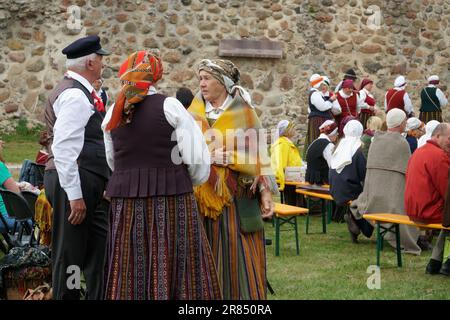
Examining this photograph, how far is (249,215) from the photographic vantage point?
5.85 metres

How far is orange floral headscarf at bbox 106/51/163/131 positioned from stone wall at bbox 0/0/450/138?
10724 millimetres

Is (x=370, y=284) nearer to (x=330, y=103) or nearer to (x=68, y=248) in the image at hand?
(x=68, y=248)

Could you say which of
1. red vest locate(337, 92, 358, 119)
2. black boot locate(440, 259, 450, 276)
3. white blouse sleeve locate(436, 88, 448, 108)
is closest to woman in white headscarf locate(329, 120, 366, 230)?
black boot locate(440, 259, 450, 276)

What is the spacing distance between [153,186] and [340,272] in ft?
10.5

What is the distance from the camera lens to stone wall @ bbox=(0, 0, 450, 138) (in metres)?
15.8

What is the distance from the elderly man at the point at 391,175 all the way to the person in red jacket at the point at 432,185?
106 cm

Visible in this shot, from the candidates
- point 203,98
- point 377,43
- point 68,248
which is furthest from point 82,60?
point 377,43

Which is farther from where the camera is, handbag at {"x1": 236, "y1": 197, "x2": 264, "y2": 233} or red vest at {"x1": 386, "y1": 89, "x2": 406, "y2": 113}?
red vest at {"x1": 386, "y1": 89, "x2": 406, "y2": 113}

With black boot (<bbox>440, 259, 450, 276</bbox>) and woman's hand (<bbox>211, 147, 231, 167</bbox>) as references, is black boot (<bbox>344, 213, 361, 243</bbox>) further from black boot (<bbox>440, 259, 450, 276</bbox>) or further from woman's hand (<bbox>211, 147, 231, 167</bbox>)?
woman's hand (<bbox>211, 147, 231, 167</bbox>)

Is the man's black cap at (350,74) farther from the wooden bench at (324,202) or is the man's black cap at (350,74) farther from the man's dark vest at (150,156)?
the man's dark vest at (150,156)
